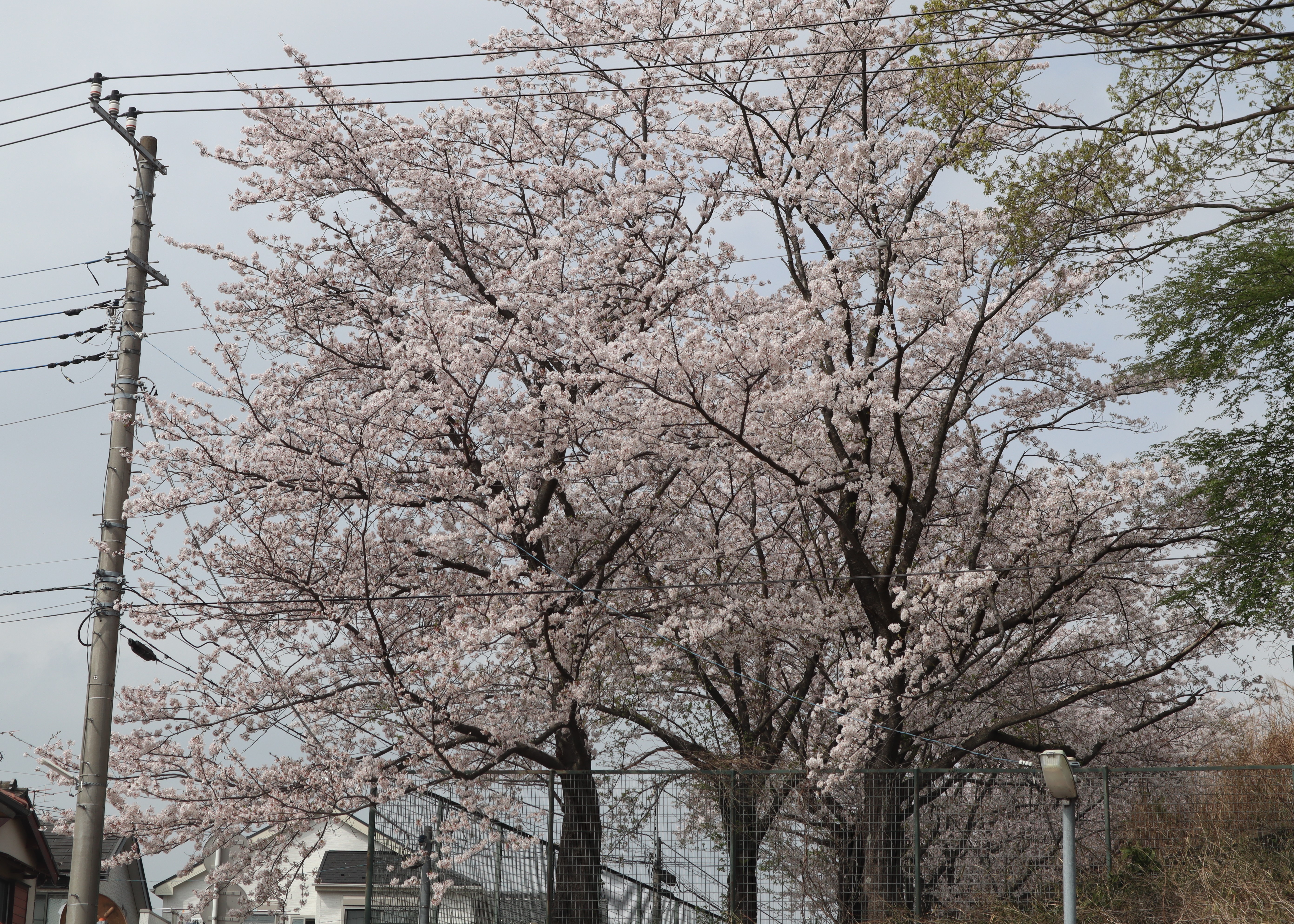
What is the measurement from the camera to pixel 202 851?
11.6m

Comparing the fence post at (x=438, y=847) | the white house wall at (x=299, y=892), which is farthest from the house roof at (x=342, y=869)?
the fence post at (x=438, y=847)

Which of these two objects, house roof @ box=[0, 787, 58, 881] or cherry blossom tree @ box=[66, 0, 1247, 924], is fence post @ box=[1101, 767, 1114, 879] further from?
house roof @ box=[0, 787, 58, 881]

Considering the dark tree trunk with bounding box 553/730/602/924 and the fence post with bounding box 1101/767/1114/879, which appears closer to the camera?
the fence post with bounding box 1101/767/1114/879

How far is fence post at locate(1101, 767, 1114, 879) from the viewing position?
10.2 meters

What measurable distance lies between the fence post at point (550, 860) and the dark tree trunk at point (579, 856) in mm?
37

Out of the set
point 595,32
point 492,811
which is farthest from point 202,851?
point 595,32

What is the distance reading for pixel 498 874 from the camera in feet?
39.7

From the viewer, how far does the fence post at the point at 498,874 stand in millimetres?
12078

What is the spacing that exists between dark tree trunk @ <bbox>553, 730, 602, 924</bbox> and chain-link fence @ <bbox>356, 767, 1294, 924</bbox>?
14 millimetres

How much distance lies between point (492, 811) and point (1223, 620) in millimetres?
7809

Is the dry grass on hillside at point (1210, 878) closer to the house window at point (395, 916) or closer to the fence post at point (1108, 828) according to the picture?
the fence post at point (1108, 828)

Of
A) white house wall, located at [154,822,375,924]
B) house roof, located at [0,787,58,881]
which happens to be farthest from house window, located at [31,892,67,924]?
house roof, located at [0,787,58,881]

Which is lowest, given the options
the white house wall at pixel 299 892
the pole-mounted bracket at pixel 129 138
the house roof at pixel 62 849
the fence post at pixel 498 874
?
the white house wall at pixel 299 892

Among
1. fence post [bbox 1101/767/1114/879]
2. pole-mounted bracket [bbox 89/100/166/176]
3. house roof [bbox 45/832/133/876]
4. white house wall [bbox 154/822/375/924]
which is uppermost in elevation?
pole-mounted bracket [bbox 89/100/166/176]
